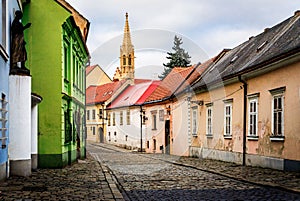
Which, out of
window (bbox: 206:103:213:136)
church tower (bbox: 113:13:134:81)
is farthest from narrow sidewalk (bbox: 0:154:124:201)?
church tower (bbox: 113:13:134:81)

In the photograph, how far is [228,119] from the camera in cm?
2094

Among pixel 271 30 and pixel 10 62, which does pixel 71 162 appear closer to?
pixel 10 62

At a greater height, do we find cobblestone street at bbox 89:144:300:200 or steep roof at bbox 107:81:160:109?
steep roof at bbox 107:81:160:109

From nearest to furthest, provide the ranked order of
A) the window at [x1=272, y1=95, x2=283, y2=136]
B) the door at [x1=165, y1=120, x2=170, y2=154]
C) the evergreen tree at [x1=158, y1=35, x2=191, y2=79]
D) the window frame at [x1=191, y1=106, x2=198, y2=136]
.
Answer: the window at [x1=272, y1=95, x2=283, y2=136]
the window frame at [x1=191, y1=106, x2=198, y2=136]
the door at [x1=165, y1=120, x2=170, y2=154]
the evergreen tree at [x1=158, y1=35, x2=191, y2=79]

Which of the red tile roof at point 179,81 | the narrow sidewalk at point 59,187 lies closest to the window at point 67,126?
the narrow sidewalk at point 59,187

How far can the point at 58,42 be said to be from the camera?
55.4 ft

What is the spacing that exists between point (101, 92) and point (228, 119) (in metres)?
40.2

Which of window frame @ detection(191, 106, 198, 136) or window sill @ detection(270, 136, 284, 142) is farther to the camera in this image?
window frame @ detection(191, 106, 198, 136)

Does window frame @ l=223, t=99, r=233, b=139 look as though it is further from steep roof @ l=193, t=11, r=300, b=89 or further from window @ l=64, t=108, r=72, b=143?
window @ l=64, t=108, r=72, b=143

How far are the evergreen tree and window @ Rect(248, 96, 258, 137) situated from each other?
127 ft

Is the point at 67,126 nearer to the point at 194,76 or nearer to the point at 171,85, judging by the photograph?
the point at 194,76

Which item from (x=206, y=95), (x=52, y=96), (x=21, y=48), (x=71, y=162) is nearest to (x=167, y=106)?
(x=206, y=95)

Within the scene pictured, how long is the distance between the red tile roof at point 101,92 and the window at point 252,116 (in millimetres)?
36148

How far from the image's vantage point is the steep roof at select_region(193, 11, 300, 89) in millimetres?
15760
